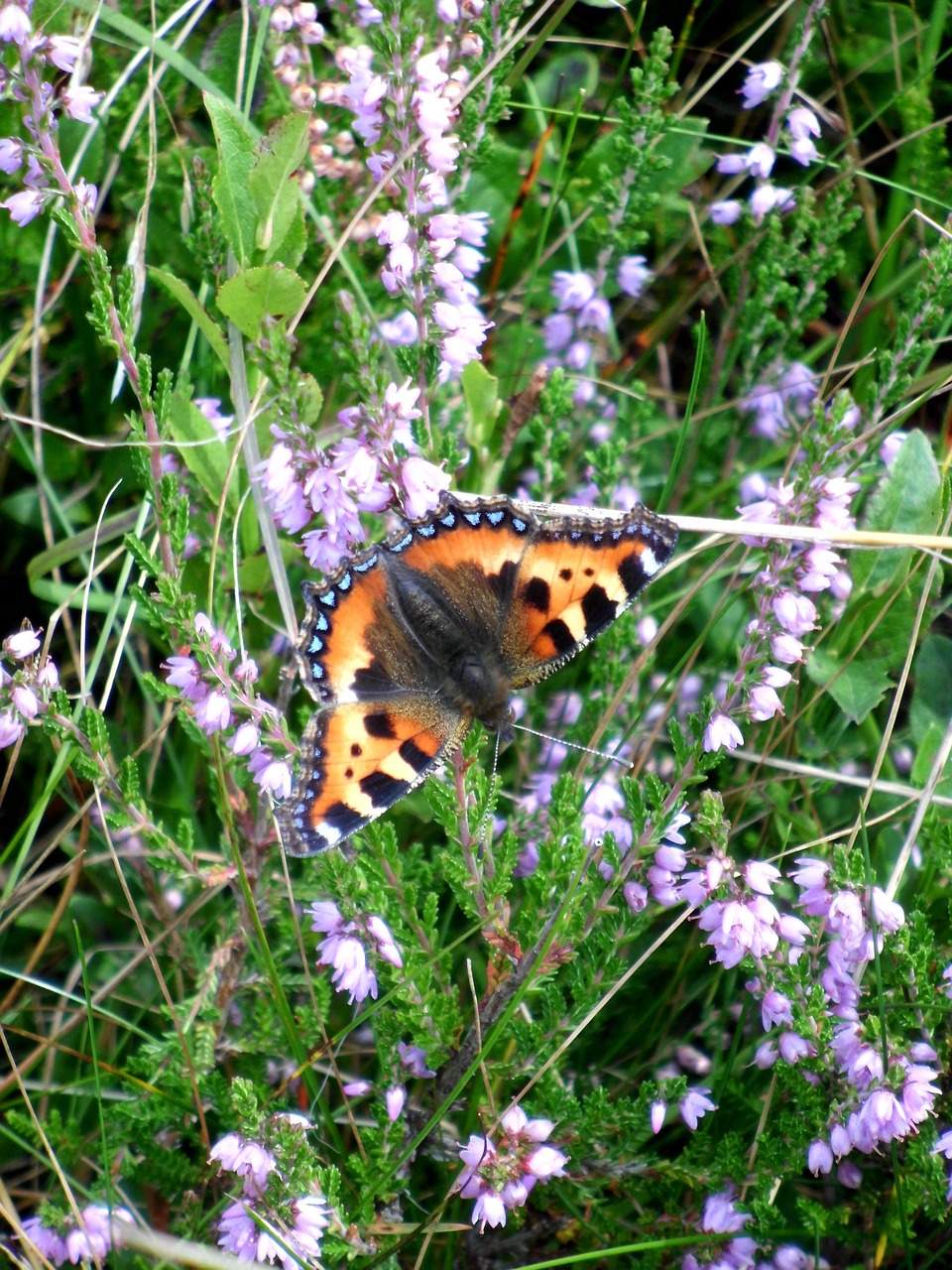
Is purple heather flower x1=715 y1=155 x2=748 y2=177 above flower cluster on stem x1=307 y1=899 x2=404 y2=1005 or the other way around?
above

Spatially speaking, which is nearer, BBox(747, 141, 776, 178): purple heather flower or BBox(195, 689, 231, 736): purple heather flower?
BBox(195, 689, 231, 736): purple heather flower

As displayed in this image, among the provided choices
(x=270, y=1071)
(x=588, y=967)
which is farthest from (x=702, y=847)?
(x=270, y=1071)

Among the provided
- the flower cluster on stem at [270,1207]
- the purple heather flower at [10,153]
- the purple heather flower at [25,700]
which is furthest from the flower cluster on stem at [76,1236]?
the purple heather flower at [10,153]

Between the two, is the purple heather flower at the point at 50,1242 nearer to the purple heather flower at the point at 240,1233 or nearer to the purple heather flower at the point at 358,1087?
the purple heather flower at the point at 240,1233

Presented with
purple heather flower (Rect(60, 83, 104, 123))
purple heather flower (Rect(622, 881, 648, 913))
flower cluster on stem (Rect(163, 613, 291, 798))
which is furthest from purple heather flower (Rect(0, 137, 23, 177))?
purple heather flower (Rect(622, 881, 648, 913))

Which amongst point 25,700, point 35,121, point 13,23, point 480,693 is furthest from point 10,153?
point 480,693

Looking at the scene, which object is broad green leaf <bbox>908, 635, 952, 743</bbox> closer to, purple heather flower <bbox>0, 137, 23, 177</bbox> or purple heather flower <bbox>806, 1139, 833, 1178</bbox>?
purple heather flower <bbox>806, 1139, 833, 1178</bbox>
